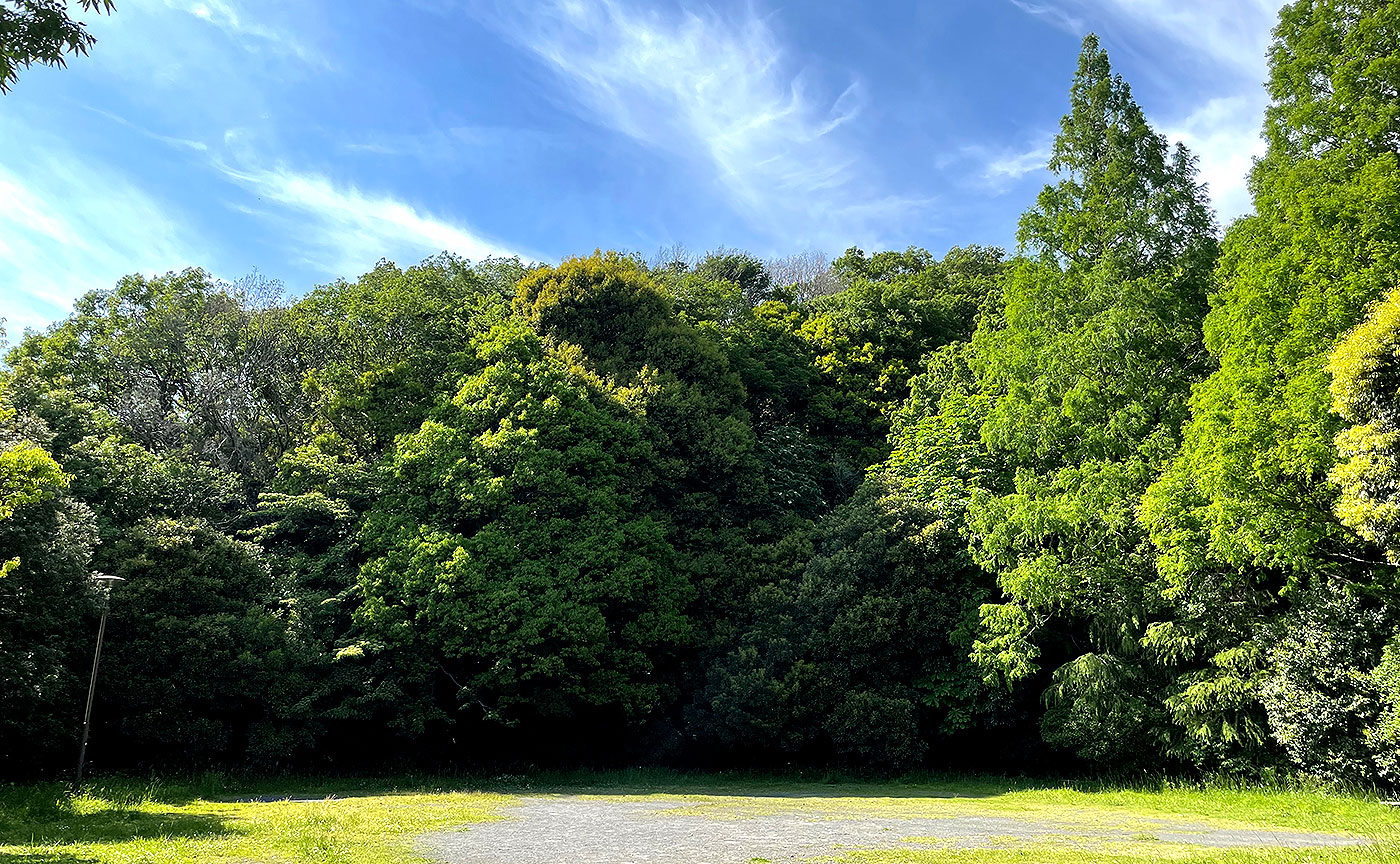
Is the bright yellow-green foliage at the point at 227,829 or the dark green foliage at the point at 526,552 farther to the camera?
the dark green foliage at the point at 526,552

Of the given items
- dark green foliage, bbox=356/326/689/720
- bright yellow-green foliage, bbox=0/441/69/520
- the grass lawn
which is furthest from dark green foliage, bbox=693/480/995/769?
bright yellow-green foliage, bbox=0/441/69/520

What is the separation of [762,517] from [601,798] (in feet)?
36.0

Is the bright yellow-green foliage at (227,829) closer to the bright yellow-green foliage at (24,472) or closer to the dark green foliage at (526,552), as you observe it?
the bright yellow-green foliage at (24,472)

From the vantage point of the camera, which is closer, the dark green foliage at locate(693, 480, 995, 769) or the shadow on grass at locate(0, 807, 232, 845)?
the shadow on grass at locate(0, 807, 232, 845)

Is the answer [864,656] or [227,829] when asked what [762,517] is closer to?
[864,656]

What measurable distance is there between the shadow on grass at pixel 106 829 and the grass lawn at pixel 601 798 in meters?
0.02

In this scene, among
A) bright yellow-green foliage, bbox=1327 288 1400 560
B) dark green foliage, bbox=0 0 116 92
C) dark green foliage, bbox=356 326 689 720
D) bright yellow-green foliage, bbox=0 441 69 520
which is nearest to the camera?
dark green foliage, bbox=0 0 116 92

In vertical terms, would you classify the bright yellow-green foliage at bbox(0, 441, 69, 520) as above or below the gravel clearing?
above

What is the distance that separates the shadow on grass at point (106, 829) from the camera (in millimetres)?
9914

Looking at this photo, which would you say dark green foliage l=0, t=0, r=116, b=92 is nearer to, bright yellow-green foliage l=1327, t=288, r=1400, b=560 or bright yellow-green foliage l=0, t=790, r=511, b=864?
bright yellow-green foliage l=0, t=790, r=511, b=864

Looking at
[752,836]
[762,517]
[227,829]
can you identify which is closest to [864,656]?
[762,517]

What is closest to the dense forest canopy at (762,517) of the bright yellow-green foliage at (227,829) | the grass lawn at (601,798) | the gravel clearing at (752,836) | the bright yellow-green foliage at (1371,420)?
the bright yellow-green foliage at (1371,420)

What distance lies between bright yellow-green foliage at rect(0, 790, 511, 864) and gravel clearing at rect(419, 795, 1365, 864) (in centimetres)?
77

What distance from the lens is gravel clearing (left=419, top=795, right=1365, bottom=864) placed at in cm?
924
